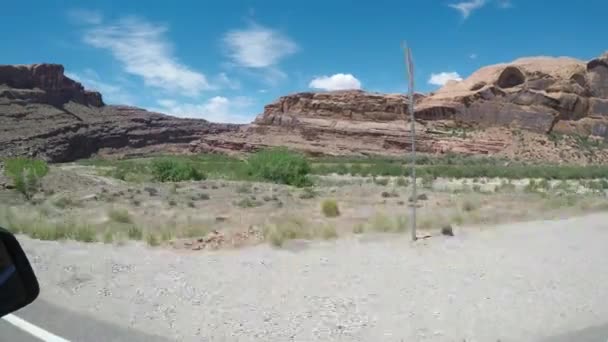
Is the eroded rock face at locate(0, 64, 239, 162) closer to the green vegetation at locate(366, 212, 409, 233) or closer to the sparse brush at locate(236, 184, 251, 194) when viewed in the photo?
the sparse brush at locate(236, 184, 251, 194)

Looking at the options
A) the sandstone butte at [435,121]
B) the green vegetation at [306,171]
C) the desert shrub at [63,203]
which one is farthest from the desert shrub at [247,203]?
the sandstone butte at [435,121]

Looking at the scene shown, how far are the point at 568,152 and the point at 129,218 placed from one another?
72083 millimetres

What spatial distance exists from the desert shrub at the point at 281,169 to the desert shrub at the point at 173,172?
16.5 feet

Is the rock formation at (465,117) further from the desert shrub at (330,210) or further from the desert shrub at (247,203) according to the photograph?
the desert shrub at (330,210)

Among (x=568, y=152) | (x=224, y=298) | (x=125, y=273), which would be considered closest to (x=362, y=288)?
(x=224, y=298)

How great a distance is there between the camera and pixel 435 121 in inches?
3580

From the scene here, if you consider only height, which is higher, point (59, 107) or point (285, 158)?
point (59, 107)

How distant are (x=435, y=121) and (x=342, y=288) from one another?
8629 centimetres

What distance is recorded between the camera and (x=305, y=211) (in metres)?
20.9

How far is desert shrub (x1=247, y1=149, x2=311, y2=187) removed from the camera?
3759 cm

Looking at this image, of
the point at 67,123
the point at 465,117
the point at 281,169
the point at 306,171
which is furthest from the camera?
the point at 67,123

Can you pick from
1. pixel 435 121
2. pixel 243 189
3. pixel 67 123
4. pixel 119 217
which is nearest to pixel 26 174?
pixel 243 189

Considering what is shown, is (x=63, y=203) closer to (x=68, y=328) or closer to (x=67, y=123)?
(x=68, y=328)

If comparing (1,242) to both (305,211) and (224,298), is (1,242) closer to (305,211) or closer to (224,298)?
(224,298)
